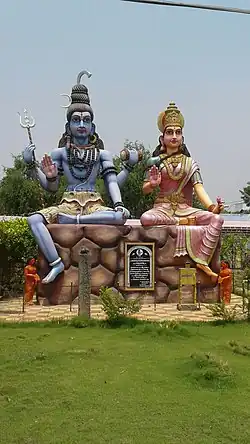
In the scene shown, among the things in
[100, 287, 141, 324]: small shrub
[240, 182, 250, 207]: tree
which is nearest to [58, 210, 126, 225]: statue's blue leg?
[100, 287, 141, 324]: small shrub

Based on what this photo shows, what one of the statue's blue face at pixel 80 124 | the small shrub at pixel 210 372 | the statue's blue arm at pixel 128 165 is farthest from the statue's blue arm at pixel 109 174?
the small shrub at pixel 210 372

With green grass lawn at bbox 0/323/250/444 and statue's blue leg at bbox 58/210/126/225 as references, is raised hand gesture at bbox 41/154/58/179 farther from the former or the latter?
green grass lawn at bbox 0/323/250/444

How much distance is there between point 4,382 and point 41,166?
6.32 meters

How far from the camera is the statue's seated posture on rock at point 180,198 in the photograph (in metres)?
10.6

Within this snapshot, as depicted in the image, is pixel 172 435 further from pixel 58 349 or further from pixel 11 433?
pixel 58 349

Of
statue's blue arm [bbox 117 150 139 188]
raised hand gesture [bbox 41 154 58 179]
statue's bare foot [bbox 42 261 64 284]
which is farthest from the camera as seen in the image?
statue's blue arm [bbox 117 150 139 188]

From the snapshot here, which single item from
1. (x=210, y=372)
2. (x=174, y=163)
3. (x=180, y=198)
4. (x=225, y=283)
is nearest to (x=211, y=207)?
(x=180, y=198)

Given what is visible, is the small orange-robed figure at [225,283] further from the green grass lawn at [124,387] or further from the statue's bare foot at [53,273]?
Answer: the green grass lawn at [124,387]

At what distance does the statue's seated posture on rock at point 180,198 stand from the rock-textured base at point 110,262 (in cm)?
18

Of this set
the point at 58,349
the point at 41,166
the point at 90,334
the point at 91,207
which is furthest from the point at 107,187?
the point at 58,349

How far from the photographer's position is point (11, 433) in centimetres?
376

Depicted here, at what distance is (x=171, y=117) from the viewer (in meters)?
11.2

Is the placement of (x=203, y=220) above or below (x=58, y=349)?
above

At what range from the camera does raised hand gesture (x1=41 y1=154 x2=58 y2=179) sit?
10.7 metres
